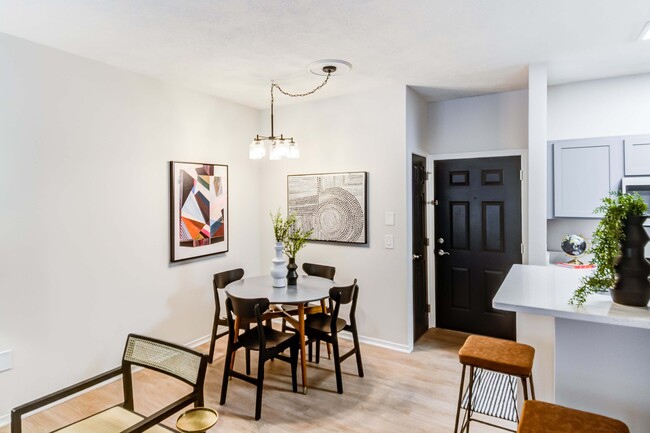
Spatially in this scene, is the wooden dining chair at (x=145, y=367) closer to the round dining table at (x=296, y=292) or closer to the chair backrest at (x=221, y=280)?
the round dining table at (x=296, y=292)

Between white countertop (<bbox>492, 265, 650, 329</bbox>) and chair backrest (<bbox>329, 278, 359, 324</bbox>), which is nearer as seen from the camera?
white countertop (<bbox>492, 265, 650, 329</bbox>)

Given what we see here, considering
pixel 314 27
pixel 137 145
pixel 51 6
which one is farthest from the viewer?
pixel 137 145

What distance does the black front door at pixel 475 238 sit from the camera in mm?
3957

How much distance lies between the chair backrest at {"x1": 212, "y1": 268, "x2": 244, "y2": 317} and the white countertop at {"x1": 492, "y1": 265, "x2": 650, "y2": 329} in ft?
7.83

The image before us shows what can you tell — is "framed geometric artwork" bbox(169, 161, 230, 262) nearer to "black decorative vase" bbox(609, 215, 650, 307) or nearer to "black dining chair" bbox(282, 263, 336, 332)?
"black dining chair" bbox(282, 263, 336, 332)

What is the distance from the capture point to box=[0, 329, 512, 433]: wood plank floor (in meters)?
2.56

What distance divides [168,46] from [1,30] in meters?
1.00

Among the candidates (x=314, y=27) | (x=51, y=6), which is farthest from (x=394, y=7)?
(x=51, y=6)

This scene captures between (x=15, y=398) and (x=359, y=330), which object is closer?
(x=15, y=398)

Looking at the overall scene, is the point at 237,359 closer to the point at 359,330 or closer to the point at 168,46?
the point at 359,330

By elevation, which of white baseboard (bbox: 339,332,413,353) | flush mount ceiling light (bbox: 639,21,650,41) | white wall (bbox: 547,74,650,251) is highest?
flush mount ceiling light (bbox: 639,21,650,41)

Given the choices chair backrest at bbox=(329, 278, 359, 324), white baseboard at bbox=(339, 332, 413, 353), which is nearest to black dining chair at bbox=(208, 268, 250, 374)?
chair backrest at bbox=(329, 278, 359, 324)

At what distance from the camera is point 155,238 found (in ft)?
11.5

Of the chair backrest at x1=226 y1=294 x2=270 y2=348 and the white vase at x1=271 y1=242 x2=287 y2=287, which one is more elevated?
the white vase at x1=271 y1=242 x2=287 y2=287
